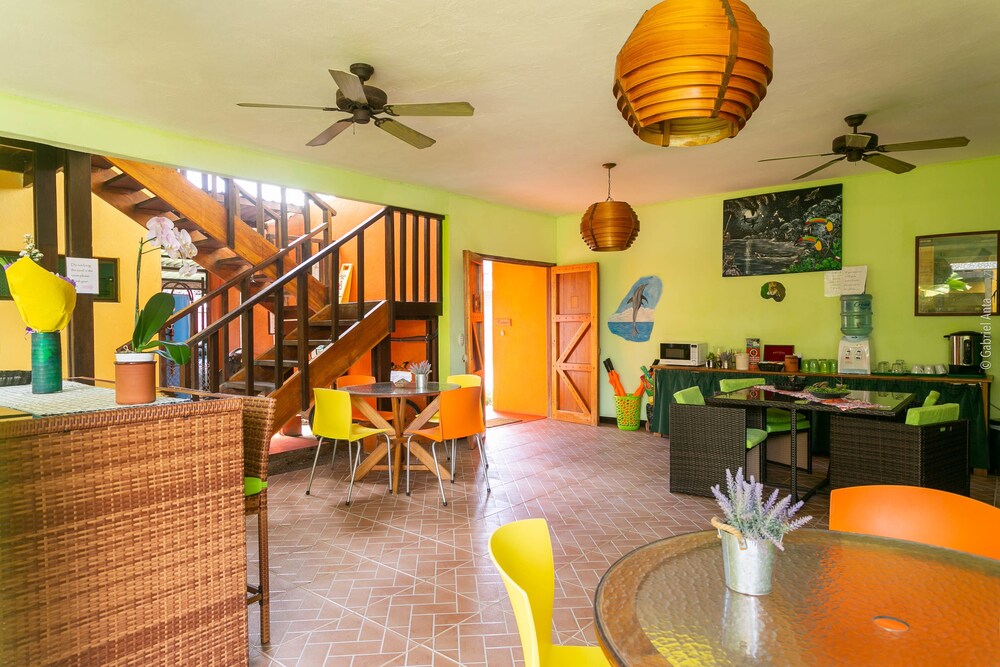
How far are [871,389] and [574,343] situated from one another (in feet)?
12.4

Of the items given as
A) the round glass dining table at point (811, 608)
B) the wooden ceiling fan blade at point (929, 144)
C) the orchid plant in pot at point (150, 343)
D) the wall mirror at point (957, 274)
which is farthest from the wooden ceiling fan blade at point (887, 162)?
the orchid plant in pot at point (150, 343)

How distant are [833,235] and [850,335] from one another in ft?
3.81

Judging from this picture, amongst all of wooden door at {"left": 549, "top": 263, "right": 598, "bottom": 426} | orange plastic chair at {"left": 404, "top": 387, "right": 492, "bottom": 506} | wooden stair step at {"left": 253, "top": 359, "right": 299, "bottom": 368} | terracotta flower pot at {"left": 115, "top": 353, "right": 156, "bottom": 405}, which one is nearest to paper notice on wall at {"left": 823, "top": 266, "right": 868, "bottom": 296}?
wooden door at {"left": 549, "top": 263, "right": 598, "bottom": 426}

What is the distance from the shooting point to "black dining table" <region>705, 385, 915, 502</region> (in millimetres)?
4004

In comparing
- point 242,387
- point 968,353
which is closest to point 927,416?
point 968,353

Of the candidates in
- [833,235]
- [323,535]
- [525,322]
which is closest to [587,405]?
[525,322]

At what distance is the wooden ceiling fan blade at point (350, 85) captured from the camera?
2978 millimetres

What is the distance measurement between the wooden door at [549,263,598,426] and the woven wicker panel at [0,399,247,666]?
6390mm

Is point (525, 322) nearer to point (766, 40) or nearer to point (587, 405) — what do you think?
point (587, 405)

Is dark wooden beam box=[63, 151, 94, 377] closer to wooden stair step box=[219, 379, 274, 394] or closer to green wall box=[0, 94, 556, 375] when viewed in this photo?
green wall box=[0, 94, 556, 375]

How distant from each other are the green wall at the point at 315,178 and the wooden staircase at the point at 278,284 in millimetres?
239

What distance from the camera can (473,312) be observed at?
7633mm

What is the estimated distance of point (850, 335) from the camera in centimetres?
636

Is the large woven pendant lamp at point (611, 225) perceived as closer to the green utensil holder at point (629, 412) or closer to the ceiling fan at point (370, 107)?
the ceiling fan at point (370, 107)
